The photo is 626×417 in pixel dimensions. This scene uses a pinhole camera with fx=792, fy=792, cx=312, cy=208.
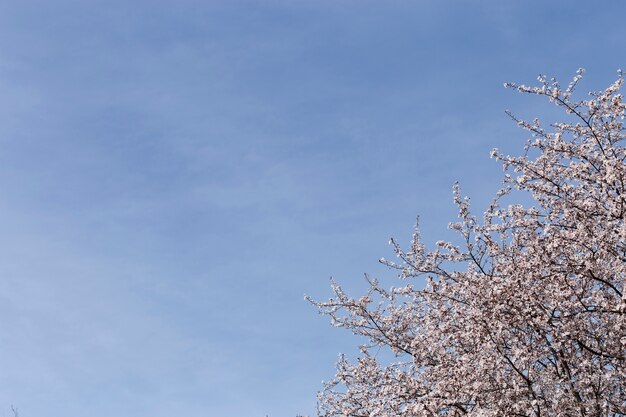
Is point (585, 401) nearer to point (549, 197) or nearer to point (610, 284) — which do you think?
point (610, 284)

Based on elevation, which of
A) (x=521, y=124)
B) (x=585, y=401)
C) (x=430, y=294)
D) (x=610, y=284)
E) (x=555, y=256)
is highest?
(x=521, y=124)

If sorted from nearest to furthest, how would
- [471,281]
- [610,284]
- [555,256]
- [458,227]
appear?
[610,284] → [555,256] → [471,281] → [458,227]

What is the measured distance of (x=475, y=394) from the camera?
43.7 ft

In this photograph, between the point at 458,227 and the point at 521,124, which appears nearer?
the point at 521,124

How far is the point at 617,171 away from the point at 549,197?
6.29 feet

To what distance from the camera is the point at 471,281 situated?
579 inches

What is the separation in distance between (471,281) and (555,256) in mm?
1647

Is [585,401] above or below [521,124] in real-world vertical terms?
below

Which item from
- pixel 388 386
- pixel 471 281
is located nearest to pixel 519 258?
pixel 471 281

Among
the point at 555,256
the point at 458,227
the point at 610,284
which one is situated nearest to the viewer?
the point at 610,284

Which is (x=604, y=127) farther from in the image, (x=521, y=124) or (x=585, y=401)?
(x=585, y=401)

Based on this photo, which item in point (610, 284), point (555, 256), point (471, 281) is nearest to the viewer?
point (610, 284)

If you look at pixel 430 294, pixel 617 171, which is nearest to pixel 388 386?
pixel 430 294

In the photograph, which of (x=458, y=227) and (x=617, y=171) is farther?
(x=458, y=227)
